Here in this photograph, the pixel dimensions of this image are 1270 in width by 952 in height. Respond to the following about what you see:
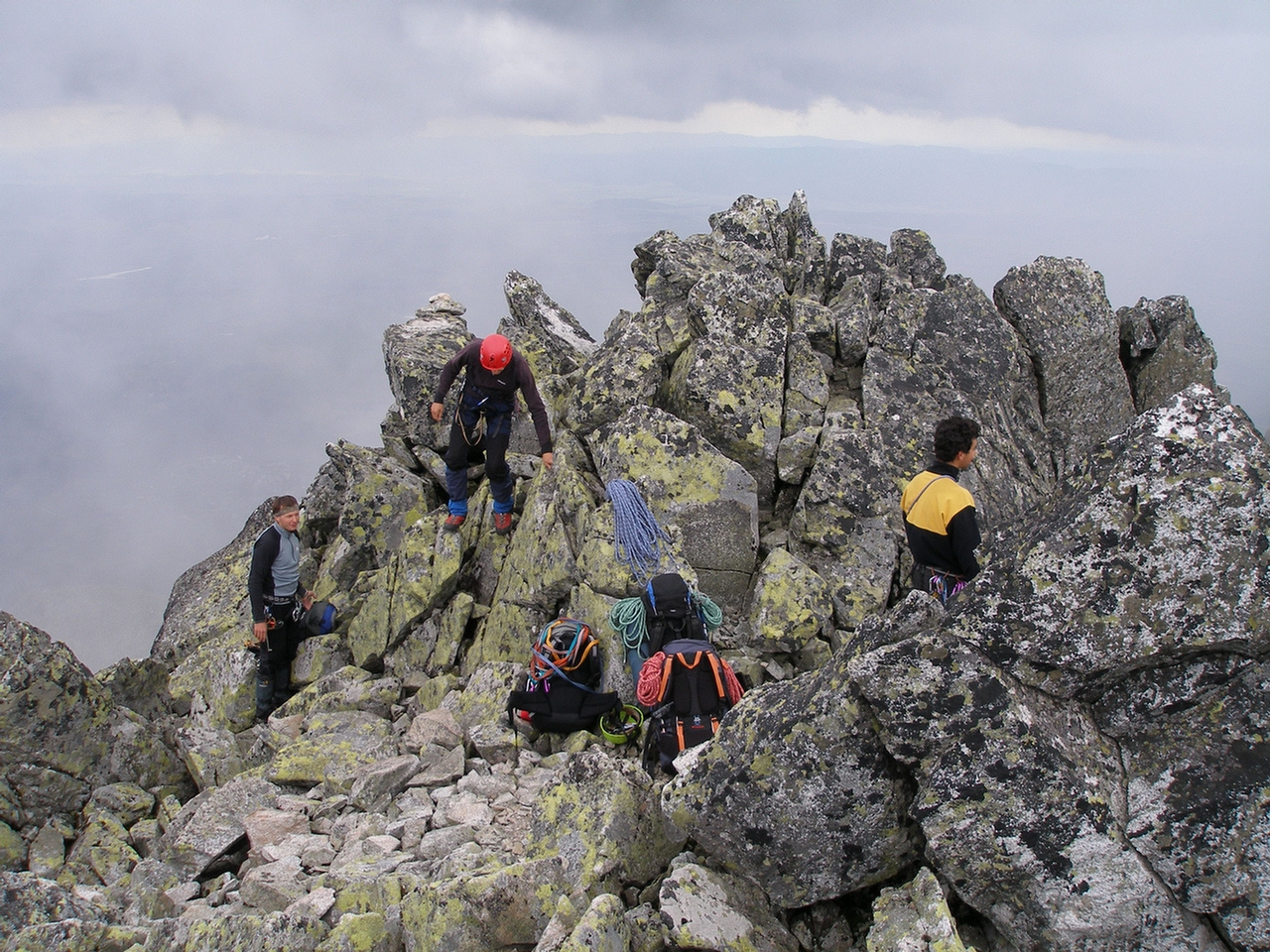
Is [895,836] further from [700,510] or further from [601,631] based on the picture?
[700,510]

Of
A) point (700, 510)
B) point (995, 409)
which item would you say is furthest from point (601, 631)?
point (995, 409)

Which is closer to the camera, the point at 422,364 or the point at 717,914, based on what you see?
the point at 717,914

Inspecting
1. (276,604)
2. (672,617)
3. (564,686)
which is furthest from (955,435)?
(276,604)

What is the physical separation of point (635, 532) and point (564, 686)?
312cm

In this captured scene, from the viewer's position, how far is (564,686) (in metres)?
11.6

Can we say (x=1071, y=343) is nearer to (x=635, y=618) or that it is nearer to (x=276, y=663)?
(x=635, y=618)

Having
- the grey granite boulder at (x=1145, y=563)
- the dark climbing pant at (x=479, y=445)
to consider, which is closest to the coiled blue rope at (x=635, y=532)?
the dark climbing pant at (x=479, y=445)

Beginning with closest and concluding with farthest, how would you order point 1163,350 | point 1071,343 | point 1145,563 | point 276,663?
point 1145,563, point 276,663, point 1071,343, point 1163,350

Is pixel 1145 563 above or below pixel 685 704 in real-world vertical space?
above

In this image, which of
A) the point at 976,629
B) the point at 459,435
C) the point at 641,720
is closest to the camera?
the point at 976,629

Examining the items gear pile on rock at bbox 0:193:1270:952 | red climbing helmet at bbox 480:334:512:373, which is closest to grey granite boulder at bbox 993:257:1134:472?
gear pile on rock at bbox 0:193:1270:952

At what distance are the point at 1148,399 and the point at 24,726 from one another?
28623mm

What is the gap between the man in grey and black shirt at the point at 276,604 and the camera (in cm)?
1463

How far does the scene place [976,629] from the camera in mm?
6078
